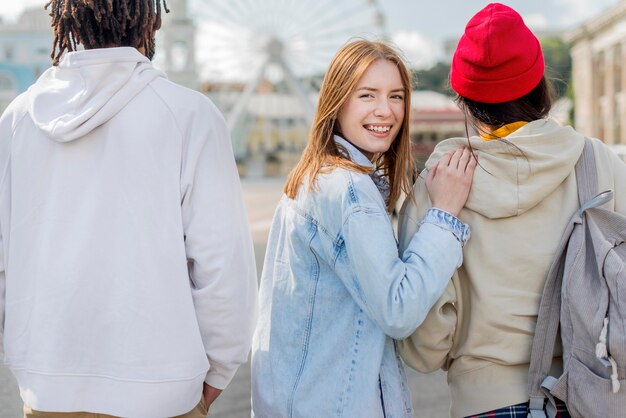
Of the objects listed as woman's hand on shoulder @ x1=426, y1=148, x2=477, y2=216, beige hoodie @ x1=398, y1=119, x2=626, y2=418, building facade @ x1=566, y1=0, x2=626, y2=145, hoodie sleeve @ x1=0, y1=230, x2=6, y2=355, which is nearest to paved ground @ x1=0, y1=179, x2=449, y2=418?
hoodie sleeve @ x1=0, y1=230, x2=6, y2=355

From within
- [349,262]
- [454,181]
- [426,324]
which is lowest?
[426,324]

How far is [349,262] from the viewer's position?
175 cm

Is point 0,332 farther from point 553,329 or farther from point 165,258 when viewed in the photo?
point 553,329

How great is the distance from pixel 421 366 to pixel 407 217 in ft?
1.13

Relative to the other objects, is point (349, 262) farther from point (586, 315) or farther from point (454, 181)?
point (586, 315)

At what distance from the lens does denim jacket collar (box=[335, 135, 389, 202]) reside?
1905 mm

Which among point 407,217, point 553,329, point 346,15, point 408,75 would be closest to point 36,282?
point 407,217

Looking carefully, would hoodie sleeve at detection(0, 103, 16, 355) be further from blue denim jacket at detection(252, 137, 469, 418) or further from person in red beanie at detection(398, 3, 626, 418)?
person in red beanie at detection(398, 3, 626, 418)

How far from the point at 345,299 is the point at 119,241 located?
51cm

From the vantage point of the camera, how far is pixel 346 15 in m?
32.8

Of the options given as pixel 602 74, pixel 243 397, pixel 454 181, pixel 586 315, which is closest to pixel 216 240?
pixel 454 181

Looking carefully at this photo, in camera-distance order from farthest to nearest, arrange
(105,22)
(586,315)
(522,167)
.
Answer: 1. (105,22)
2. (522,167)
3. (586,315)

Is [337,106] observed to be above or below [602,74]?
above

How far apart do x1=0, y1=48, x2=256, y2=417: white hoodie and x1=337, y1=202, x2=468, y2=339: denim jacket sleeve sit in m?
0.29
